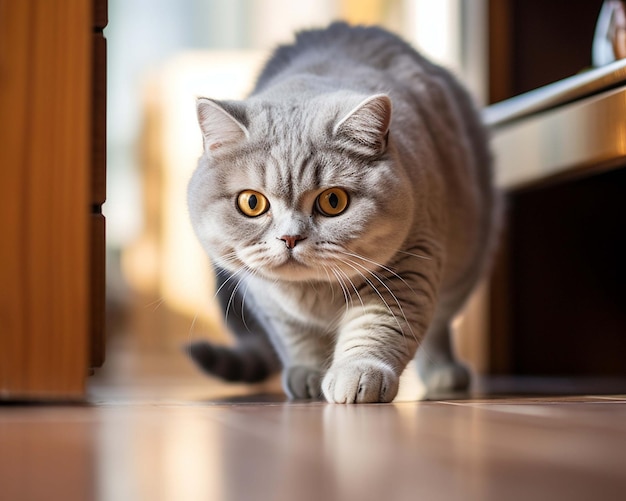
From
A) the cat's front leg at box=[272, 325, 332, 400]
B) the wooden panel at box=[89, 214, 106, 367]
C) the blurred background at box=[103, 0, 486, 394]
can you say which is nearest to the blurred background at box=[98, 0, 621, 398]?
the blurred background at box=[103, 0, 486, 394]

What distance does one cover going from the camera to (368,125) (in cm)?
135

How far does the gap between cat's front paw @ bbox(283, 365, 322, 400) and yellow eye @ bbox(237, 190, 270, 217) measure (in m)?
0.32

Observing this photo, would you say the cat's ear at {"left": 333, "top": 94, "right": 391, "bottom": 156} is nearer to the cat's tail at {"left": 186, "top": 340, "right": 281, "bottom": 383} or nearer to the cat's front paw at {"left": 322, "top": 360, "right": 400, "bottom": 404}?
the cat's front paw at {"left": 322, "top": 360, "right": 400, "bottom": 404}

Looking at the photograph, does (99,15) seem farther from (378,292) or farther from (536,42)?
(536,42)

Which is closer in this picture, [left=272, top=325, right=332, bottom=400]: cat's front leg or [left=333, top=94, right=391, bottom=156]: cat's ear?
[left=333, top=94, right=391, bottom=156]: cat's ear

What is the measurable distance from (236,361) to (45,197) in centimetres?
77

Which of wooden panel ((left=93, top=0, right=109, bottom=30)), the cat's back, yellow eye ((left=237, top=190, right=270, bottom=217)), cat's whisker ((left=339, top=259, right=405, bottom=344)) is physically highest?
the cat's back

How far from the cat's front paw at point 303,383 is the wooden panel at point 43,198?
0.39 m

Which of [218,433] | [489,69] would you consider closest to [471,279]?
[489,69]

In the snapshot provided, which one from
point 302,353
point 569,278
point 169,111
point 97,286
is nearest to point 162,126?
point 169,111

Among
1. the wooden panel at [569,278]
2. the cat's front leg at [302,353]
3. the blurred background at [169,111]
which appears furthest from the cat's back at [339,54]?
the blurred background at [169,111]

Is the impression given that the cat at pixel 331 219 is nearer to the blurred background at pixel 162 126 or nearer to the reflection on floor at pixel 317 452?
the reflection on floor at pixel 317 452

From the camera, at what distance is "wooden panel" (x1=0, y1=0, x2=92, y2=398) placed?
4.15 feet

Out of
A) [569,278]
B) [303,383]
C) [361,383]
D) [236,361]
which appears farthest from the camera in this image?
[569,278]
